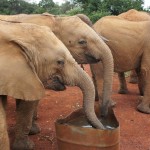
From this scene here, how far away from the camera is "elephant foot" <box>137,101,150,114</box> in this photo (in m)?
6.24

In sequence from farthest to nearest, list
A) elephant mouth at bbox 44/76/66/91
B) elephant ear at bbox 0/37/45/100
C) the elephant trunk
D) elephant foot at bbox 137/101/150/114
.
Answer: elephant foot at bbox 137/101/150/114, the elephant trunk, elephant mouth at bbox 44/76/66/91, elephant ear at bbox 0/37/45/100

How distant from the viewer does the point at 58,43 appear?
12.0 ft

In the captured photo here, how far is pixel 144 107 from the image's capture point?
6.29m

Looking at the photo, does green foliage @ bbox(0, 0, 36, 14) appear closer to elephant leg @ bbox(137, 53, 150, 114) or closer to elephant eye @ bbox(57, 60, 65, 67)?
elephant leg @ bbox(137, 53, 150, 114)

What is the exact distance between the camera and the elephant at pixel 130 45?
20.8ft

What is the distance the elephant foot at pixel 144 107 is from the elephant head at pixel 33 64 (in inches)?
101

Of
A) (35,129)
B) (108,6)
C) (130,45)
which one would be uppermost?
(108,6)

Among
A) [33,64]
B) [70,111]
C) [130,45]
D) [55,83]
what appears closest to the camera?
[33,64]

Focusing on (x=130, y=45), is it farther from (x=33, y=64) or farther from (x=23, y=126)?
(x=33, y=64)

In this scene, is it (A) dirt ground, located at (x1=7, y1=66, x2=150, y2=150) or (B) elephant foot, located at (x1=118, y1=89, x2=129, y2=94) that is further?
(B) elephant foot, located at (x1=118, y1=89, x2=129, y2=94)

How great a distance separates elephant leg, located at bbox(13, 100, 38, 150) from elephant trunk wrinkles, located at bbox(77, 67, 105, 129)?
0.81m

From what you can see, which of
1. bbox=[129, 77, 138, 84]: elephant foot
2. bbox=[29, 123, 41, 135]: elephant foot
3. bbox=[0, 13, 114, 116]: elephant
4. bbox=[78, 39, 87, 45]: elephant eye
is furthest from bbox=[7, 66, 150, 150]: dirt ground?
bbox=[78, 39, 87, 45]: elephant eye

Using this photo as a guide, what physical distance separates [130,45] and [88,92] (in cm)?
288

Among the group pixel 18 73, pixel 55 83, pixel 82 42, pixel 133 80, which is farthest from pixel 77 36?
pixel 133 80
